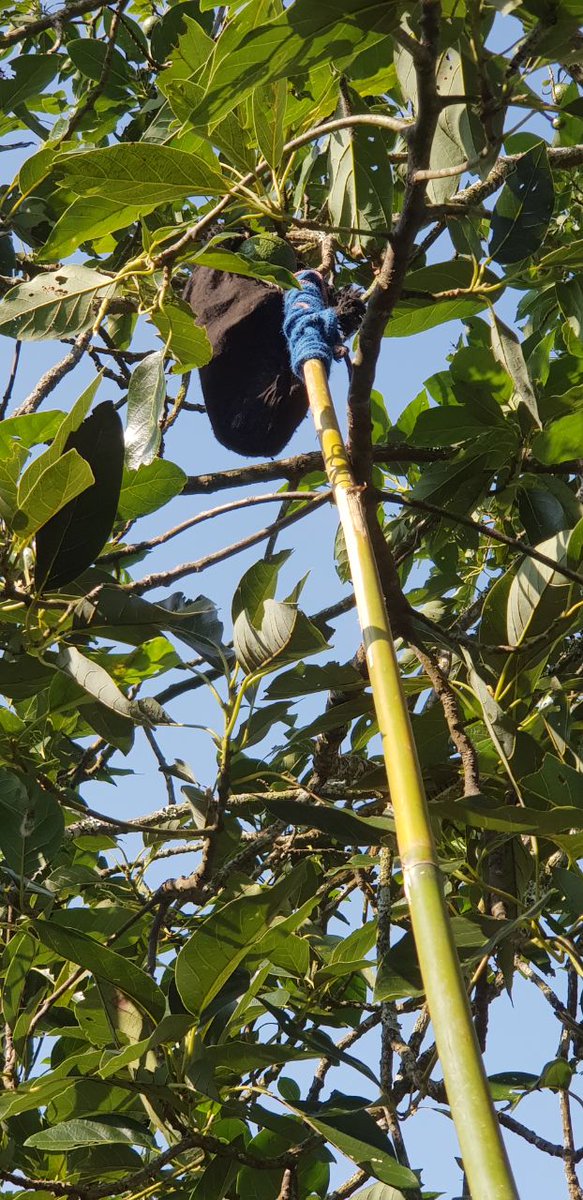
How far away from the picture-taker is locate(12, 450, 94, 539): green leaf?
0.96 metres

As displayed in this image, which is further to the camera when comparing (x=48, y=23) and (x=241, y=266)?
(x=48, y=23)

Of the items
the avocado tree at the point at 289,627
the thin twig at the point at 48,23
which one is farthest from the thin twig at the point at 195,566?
the thin twig at the point at 48,23

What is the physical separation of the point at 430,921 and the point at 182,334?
74cm

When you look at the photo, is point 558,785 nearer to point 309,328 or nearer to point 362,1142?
point 362,1142

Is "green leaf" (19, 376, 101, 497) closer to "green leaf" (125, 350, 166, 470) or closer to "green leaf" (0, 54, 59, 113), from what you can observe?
"green leaf" (125, 350, 166, 470)

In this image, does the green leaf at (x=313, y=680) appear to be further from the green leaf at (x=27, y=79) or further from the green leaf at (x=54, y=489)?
the green leaf at (x=27, y=79)

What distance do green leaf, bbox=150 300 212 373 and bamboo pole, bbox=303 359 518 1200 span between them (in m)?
0.43

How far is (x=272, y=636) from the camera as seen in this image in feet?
3.47

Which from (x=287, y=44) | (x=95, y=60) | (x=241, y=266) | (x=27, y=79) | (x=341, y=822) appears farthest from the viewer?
(x=95, y=60)

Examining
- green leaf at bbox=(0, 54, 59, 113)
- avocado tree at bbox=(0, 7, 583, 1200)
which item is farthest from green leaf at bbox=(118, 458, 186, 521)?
green leaf at bbox=(0, 54, 59, 113)

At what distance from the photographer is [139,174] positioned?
Result: 959mm

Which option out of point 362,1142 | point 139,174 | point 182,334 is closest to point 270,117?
point 139,174

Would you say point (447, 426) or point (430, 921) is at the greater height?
point (447, 426)

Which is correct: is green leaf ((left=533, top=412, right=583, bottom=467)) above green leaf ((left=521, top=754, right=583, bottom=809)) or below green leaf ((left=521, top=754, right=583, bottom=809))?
above
